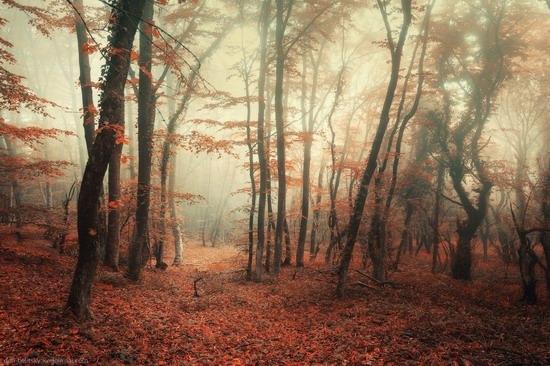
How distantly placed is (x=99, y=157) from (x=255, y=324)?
19.3 ft

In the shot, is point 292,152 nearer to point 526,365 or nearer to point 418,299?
point 418,299

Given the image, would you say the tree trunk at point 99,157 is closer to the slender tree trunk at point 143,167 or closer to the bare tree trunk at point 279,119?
the slender tree trunk at point 143,167

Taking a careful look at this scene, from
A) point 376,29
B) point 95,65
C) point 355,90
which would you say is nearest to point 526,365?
point 376,29

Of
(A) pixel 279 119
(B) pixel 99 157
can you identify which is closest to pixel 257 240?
(A) pixel 279 119

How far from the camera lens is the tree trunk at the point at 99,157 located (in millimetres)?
5641

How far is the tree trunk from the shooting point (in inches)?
222

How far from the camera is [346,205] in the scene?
51.8 feet

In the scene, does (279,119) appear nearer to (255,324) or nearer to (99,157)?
(255,324)

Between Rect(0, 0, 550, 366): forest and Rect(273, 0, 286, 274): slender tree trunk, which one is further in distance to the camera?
Rect(273, 0, 286, 274): slender tree trunk

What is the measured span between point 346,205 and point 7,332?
45.4 feet

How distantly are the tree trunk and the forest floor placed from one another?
0.74 meters

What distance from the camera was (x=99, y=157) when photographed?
5656 mm

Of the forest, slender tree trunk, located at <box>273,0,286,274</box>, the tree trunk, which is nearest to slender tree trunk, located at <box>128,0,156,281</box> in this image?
the forest

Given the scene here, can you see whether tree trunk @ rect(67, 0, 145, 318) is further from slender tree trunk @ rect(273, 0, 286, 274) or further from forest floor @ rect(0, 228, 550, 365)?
slender tree trunk @ rect(273, 0, 286, 274)
